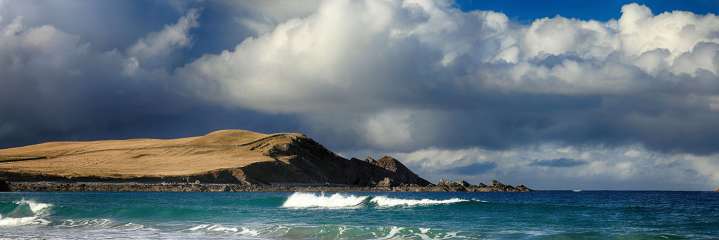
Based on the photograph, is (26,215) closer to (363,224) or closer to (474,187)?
(363,224)

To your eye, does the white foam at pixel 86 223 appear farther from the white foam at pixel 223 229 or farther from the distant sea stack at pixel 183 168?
the distant sea stack at pixel 183 168

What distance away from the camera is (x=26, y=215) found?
46.2m

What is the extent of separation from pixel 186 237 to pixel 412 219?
1433 centimetres

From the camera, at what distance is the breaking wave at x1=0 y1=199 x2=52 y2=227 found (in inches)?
1587

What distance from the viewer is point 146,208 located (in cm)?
4831

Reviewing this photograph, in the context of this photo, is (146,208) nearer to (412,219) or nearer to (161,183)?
(412,219)

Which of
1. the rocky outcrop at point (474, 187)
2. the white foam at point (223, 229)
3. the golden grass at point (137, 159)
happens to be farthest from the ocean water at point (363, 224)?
the rocky outcrop at point (474, 187)

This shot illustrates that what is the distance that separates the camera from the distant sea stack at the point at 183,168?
13665 centimetres

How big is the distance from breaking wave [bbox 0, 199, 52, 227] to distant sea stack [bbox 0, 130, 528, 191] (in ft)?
243

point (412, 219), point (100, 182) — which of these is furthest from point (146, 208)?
point (100, 182)

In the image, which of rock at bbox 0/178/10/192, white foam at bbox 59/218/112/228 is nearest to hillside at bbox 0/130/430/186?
rock at bbox 0/178/10/192

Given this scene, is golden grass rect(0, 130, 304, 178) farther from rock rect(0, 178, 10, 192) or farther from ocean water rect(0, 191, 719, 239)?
ocean water rect(0, 191, 719, 239)

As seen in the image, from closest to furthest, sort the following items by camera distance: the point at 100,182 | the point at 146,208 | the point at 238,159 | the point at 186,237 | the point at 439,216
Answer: the point at 186,237 < the point at 439,216 < the point at 146,208 < the point at 100,182 < the point at 238,159

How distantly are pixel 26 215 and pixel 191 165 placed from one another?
126 m
